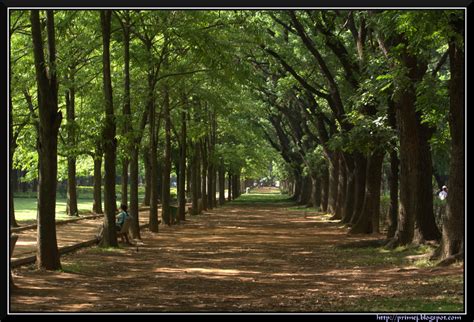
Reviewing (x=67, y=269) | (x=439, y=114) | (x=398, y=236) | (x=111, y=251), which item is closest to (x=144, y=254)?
(x=111, y=251)

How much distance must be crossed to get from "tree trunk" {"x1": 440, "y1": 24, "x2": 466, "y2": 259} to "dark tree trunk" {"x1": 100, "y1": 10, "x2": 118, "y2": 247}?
844 centimetres

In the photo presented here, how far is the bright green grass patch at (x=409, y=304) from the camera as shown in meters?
10.6

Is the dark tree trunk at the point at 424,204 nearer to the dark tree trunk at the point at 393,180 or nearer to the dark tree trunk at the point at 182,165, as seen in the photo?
the dark tree trunk at the point at 393,180

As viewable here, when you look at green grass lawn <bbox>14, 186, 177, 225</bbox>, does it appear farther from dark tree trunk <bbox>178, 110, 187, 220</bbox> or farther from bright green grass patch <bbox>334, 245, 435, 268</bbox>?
bright green grass patch <bbox>334, 245, 435, 268</bbox>

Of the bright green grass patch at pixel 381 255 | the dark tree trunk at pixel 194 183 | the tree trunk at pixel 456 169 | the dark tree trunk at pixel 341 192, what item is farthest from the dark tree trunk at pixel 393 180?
the dark tree trunk at pixel 194 183

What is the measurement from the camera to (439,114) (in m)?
18.5

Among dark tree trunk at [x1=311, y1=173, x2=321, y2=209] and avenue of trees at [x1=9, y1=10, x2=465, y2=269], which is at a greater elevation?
avenue of trees at [x1=9, y1=10, x2=465, y2=269]

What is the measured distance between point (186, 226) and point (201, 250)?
1252cm

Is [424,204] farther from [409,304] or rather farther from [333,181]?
[333,181]

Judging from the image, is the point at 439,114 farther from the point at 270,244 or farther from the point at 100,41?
the point at 100,41

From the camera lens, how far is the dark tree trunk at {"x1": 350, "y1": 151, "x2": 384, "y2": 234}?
2761cm

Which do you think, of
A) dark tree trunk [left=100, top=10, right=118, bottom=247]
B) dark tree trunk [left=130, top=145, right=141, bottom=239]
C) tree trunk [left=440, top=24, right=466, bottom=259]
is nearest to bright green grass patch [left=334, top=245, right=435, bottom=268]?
tree trunk [left=440, top=24, right=466, bottom=259]

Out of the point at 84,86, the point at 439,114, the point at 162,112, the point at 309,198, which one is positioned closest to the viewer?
the point at 439,114

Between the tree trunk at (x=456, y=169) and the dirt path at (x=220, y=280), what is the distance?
2.44ft
